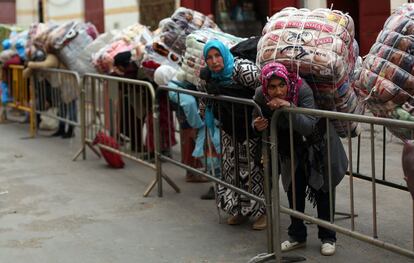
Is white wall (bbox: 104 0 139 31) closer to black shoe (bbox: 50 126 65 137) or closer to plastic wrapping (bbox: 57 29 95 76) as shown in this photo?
black shoe (bbox: 50 126 65 137)

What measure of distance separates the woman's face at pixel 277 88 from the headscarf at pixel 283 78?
2 cm

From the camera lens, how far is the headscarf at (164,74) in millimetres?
7191

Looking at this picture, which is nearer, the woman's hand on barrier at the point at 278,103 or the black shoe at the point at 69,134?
the woman's hand on barrier at the point at 278,103

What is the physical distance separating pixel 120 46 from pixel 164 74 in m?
1.96

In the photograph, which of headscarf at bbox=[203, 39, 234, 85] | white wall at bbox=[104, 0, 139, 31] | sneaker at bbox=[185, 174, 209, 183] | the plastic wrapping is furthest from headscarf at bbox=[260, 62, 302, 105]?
white wall at bbox=[104, 0, 139, 31]

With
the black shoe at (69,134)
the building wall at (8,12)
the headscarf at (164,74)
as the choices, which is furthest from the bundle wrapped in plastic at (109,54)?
the building wall at (8,12)

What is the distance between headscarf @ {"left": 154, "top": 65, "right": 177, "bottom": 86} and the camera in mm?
7191

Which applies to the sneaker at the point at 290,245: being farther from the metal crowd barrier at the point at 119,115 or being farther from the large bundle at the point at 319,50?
the metal crowd barrier at the point at 119,115

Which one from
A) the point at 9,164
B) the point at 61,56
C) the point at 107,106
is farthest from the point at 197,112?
the point at 61,56

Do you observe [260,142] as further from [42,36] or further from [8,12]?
[8,12]

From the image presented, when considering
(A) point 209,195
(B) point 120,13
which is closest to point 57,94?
(A) point 209,195

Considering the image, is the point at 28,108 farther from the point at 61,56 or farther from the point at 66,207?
the point at 66,207

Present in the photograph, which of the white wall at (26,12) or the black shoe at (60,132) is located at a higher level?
the white wall at (26,12)

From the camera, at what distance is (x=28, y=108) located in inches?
458
